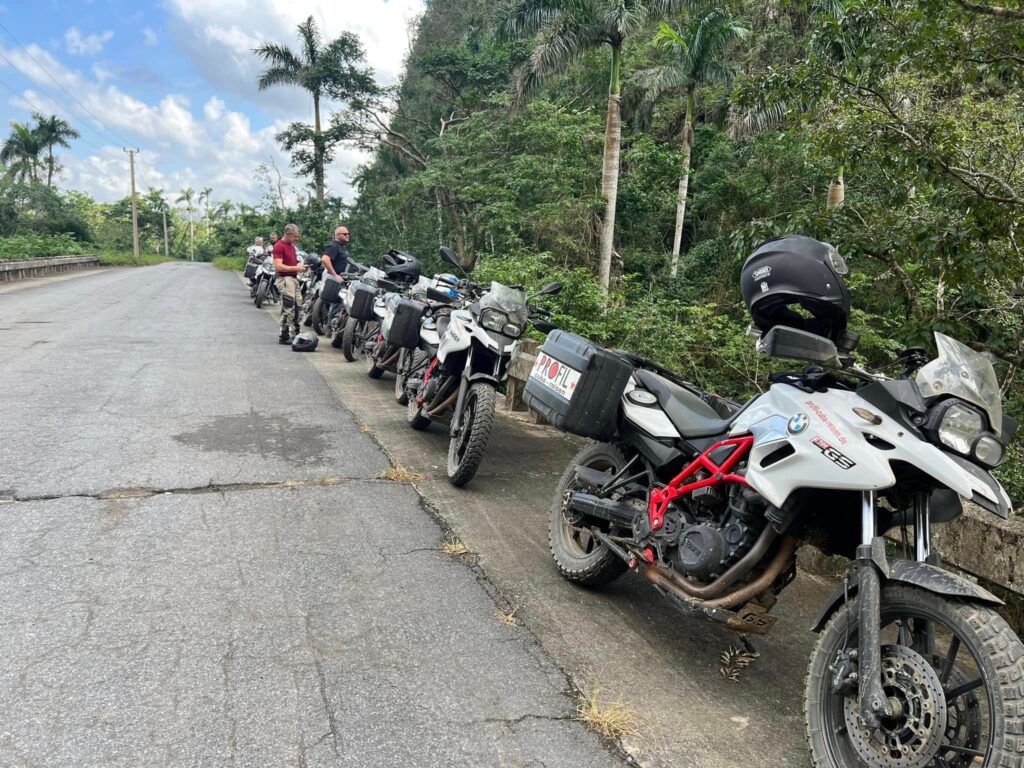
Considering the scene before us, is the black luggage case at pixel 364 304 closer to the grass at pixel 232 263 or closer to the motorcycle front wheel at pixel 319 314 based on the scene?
the motorcycle front wheel at pixel 319 314

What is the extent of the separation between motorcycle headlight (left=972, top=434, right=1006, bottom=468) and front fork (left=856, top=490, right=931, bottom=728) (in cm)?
25

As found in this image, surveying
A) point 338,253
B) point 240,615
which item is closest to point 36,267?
point 338,253

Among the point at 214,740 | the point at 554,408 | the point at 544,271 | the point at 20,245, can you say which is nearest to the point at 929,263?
the point at 554,408

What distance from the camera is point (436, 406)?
618 centimetres

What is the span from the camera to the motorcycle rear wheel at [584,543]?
3.66m

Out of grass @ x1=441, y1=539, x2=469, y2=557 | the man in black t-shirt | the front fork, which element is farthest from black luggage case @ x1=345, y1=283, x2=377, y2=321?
the front fork

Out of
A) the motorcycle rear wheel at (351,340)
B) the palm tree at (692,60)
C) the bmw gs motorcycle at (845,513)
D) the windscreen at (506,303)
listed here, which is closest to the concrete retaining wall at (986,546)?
the bmw gs motorcycle at (845,513)

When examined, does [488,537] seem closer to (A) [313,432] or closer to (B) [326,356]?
(A) [313,432]

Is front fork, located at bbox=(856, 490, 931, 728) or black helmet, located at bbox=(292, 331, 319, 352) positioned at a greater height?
front fork, located at bbox=(856, 490, 931, 728)

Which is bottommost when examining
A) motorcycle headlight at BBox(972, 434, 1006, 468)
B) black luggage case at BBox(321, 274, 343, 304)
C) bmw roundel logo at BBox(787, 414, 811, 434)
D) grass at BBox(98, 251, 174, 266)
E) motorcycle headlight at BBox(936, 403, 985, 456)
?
grass at BBox(98, 251, 174, 266)

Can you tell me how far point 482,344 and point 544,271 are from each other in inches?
281

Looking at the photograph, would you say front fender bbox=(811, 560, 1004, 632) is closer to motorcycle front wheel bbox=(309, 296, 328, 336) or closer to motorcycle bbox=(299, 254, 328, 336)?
motorcycle bbox=(299, 254, 328, 336)

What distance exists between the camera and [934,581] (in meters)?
2.13

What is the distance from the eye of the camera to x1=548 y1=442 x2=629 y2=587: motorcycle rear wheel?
144 inches
